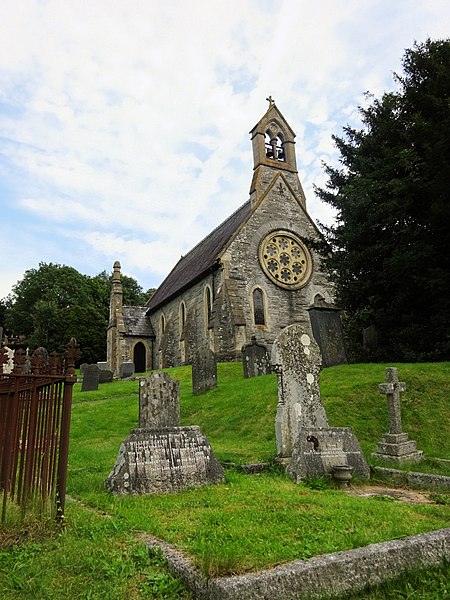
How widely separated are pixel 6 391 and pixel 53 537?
54.3 inches

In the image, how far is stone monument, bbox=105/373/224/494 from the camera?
5.61 meters

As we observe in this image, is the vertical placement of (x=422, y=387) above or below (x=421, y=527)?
above

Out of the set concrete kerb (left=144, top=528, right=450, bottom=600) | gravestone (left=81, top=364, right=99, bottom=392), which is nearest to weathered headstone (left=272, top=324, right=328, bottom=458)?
concrete kerb (left=144, top=528, right=450, bottom=600)

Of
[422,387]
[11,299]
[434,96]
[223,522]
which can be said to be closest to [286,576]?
[223,522]

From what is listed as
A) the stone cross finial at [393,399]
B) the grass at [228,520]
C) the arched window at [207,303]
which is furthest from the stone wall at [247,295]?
the stone cross finial at [393,399]

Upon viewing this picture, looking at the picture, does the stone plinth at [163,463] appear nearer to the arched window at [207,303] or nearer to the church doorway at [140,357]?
the arched window at [207,303]

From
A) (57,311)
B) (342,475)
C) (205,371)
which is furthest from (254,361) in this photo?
(57,311)

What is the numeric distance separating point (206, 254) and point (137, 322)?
922cm

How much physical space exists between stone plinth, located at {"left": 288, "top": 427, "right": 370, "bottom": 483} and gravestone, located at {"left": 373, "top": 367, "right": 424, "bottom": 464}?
102cm

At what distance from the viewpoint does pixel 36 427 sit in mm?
4227

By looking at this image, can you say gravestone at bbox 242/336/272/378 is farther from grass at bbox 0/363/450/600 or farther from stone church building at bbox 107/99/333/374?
grass at bbox 0/363/450/600

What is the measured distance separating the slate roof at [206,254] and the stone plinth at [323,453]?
17.6 metres

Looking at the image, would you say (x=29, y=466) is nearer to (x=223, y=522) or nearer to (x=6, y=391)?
(x=6, y=391)

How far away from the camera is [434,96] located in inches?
579
